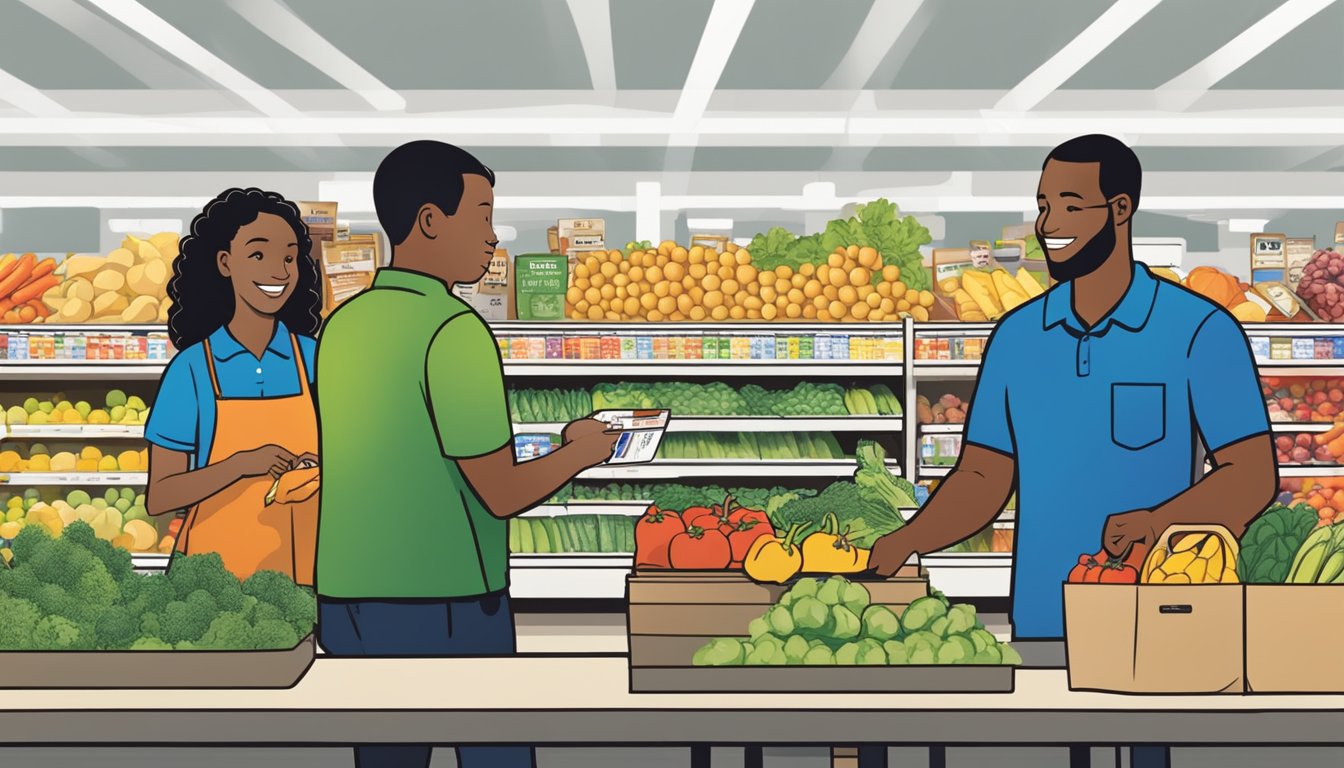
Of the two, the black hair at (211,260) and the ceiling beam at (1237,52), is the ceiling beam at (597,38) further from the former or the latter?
the black hair at (211,260)

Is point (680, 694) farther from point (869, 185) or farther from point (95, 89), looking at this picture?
point (95, 89)

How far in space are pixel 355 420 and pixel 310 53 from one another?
26.0 feet

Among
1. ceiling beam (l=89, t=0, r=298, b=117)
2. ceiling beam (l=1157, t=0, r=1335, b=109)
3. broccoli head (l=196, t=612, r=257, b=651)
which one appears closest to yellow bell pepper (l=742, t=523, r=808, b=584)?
broccoli head (l=196, t=612, r=257, b=651)

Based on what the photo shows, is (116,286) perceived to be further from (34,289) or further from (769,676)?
(769,676)

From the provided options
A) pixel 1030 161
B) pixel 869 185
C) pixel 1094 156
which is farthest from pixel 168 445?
pixel 1030 161

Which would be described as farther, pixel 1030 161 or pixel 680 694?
pixel 1030 161

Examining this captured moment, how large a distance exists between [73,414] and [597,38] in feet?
17.0

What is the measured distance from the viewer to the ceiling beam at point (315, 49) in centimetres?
836

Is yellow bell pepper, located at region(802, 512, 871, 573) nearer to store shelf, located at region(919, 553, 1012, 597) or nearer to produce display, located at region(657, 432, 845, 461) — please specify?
produce display, located at region(657, 432, 845, 461)

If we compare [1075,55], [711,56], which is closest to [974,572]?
[711,56]

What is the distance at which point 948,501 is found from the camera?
2.59 metres

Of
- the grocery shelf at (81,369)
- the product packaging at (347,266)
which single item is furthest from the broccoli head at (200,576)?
the grocery shelf at (81,369)

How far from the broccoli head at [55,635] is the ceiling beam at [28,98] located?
9.57m

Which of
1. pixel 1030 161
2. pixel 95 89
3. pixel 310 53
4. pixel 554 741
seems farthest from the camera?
pixel 1030 161
